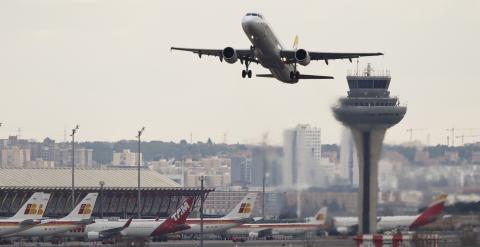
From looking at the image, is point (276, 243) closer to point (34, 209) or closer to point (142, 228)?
point (142, 228)

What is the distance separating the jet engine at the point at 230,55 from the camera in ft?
313

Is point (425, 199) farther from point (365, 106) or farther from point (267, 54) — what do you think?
point (365, 106)

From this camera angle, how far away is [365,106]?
163375 millimetres

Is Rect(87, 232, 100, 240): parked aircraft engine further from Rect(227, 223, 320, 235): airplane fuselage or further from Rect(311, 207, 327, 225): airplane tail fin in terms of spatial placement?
Rect(311, 207, 327, 225): airplane tail fin

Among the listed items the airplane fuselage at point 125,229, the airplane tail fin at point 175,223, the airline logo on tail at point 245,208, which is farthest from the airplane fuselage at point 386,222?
the airplane fuselage at point 125,229

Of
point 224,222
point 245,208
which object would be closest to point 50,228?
point 224,222

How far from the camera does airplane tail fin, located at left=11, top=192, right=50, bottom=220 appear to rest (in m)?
140

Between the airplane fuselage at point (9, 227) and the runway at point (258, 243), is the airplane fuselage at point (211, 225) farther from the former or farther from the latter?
the airplane fuselage at point (9, 227)

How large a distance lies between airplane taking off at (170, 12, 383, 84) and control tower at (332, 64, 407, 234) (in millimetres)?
30046

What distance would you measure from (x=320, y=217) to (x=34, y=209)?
30934 millimetres

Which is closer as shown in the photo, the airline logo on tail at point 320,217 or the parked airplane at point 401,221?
the parked airplane at point 401,221

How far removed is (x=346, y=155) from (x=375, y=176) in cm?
828

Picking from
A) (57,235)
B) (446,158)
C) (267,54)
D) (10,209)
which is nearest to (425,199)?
(446,158)

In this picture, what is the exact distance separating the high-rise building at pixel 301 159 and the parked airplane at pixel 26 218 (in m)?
25.5
